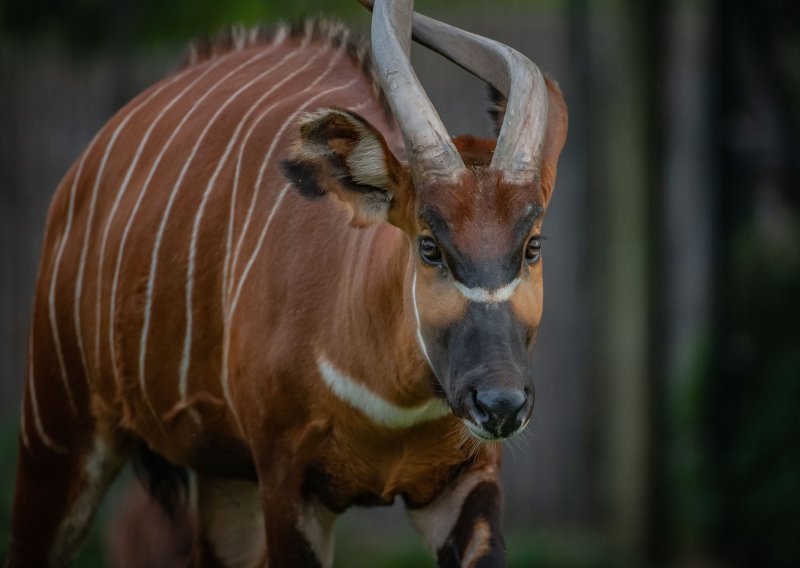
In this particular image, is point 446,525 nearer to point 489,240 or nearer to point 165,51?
point 489,240

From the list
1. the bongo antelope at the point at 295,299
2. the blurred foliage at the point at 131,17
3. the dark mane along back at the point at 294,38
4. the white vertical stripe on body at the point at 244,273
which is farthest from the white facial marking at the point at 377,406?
the blurred foliage at the point at 131,17

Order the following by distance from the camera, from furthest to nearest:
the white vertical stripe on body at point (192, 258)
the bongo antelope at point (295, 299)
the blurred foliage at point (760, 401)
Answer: the blurred foliage at point (760, 401)
the white vertical stripe on body at point (192, 258)
the bongo antelope at point (295, 299)

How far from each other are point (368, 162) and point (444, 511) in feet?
3.64

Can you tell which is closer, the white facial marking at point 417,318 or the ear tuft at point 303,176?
the white facial marking at point 417,318

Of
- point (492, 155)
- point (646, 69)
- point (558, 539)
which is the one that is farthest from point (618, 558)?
point (492, 155)

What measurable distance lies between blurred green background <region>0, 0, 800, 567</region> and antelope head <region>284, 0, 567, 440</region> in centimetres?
498

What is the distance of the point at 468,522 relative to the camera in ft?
14.1

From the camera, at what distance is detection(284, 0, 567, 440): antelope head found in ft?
11.6

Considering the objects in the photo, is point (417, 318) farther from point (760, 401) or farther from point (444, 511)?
point (760, 401)

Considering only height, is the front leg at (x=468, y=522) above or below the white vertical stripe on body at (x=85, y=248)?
below

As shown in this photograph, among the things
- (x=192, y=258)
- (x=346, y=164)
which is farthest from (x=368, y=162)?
(x=192, y=258)

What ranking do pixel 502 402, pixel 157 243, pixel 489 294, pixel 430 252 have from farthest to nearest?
pixel 157 243, pixel 430 252, pixel 489 294, pixel 502 402

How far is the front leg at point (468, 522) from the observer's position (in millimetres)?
4227

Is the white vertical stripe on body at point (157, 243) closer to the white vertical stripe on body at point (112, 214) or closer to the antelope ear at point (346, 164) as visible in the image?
the white vertical stripe on body at point (112, 214)
